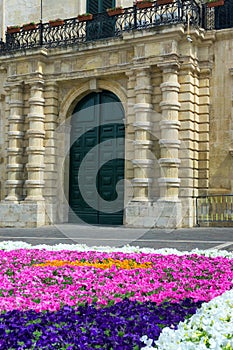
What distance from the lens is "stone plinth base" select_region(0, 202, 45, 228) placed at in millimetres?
17703

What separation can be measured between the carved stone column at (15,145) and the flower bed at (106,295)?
28.4 ft

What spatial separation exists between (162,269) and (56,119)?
12204 mm

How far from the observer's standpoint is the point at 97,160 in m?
18.2

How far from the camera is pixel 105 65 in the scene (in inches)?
687

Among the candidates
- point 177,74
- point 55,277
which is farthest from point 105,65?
point 55,277

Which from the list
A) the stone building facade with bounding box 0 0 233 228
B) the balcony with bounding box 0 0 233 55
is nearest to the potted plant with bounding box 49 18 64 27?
the balcony with bounding box 0 0 233 55

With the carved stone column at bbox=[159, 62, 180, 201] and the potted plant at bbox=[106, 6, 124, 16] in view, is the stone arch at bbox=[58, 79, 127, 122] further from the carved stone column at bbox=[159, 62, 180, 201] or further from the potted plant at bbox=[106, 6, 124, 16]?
the potted plant at bbox=[106, 6, 124, 16]

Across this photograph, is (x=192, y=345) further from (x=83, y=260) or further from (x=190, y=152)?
(x=190, y=152)

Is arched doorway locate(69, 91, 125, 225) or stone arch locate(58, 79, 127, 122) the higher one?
stone arch locate(58, 79, 127, 122)

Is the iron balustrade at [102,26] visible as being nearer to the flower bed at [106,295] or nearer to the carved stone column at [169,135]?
the carved stone column at [169,135]

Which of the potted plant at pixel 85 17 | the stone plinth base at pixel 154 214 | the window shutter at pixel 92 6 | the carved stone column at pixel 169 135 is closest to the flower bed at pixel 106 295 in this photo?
the stone plinth base at pixel 154 214

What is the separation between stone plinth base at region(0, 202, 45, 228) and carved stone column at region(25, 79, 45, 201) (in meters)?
0.31

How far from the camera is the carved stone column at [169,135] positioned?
1577 cm

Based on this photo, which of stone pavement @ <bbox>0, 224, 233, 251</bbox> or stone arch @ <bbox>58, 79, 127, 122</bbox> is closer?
stone pavement @ <bbox>0, 224, 233, 251</bbox>
